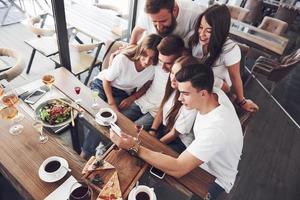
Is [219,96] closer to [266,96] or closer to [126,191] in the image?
[126,191]

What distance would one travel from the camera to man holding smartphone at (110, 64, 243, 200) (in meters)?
1.29

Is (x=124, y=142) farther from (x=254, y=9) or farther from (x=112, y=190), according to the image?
(x=254, y=9)

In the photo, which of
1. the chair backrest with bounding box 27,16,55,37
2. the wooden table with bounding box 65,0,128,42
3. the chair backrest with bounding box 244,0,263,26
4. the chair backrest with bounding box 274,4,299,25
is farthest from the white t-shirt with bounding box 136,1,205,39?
the chair backrest with bounding box 274,4,299,25

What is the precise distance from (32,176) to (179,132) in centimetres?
103

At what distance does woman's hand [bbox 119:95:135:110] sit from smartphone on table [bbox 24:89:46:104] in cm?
68

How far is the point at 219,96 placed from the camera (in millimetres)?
1491

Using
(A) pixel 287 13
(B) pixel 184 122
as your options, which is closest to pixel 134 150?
(B) pixel 184 122

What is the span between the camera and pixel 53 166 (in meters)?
1.27

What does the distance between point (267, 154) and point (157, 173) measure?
6.41 ft

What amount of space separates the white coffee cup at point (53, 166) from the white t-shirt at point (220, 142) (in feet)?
2.42

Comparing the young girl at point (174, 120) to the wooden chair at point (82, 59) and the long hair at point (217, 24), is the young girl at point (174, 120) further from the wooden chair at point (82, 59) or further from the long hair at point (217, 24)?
the wooden chair at point (82, 59)

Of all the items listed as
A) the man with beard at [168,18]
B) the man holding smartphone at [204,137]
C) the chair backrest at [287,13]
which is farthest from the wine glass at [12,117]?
the chair backrest at [287,13]

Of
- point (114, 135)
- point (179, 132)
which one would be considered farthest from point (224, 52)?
point (114, 135)

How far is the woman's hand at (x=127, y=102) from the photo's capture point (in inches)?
83.6
